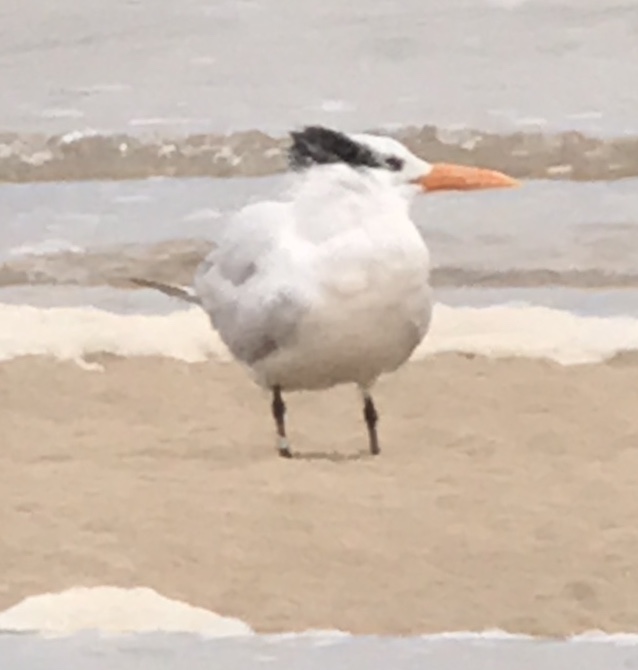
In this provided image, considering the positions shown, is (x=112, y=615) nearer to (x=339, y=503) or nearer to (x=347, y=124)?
(x=339, y=503)

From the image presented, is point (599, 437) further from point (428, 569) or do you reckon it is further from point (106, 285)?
point (106, 285)

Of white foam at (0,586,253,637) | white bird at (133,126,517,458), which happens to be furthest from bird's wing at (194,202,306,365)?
white foam at (0,586,253,637)

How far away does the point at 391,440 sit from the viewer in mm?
819

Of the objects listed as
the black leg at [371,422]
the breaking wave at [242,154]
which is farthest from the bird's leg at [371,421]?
the breaking wave at [242,154]

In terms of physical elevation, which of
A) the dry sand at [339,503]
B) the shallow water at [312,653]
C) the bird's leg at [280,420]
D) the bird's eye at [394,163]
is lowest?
the shallow water at [312,653]

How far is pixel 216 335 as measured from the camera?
38.8 inches

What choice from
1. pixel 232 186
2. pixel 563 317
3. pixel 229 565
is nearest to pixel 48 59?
pixel 232 186

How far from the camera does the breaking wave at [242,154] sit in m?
1.02

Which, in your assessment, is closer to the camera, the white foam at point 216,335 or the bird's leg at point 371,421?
the bird's leg at point 371,421

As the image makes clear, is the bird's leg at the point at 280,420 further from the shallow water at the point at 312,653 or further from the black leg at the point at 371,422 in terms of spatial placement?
the shallow water at the point at 312,653

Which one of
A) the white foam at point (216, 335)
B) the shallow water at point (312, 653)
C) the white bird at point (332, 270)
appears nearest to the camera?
the shallow water at point (312, 653)

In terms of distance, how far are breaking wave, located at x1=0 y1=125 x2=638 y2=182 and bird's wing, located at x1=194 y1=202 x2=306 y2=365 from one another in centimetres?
24

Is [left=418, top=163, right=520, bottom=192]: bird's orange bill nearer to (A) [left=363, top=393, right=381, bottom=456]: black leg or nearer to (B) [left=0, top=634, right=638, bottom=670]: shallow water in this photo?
(A) [left=363, top=393, right=381, bottom=456]: black leg

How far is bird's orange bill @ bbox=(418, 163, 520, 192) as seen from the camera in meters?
0.77
